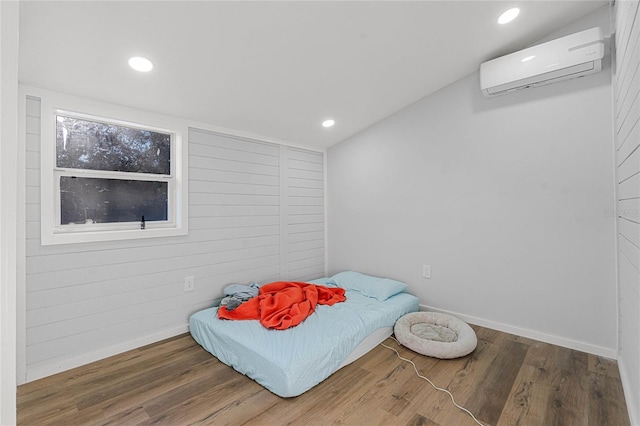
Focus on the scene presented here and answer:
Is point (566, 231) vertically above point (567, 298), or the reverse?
point (566, 231)

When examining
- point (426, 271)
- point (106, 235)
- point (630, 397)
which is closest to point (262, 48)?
point (106, 235)

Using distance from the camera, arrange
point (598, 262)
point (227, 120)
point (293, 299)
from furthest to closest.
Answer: point (227, 120)
point (293, 299)
point (598, 262)

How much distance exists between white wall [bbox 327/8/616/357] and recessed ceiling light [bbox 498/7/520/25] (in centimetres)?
60

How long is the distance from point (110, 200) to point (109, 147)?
43cm

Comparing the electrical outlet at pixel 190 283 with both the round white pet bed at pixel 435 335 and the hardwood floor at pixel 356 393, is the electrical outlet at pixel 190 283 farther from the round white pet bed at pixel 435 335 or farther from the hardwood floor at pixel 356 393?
the round white pet bed at pixel 435 335

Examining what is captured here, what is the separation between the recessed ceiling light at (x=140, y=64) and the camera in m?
1.94

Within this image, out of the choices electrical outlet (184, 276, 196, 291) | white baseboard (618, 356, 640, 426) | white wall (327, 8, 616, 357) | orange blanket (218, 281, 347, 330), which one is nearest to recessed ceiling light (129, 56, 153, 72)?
electrical outlet (184, 276, 196, 291)

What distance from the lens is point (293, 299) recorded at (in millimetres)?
2650

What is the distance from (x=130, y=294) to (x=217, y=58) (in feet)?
6.35

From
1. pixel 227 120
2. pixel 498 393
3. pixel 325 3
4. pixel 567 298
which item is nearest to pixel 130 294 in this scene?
pixel 227 120

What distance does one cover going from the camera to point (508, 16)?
2162mm

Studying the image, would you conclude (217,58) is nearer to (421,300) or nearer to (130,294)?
(130,294)

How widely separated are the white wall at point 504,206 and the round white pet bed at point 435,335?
403mm

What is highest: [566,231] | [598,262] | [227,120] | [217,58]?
[217,58]
